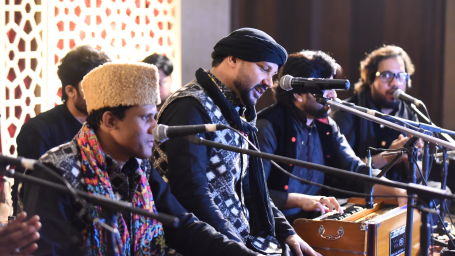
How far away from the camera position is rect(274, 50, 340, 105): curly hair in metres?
4.82

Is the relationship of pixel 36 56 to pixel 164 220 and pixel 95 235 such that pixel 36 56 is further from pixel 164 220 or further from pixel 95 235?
pixel 164 220

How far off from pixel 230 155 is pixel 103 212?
1.18 m

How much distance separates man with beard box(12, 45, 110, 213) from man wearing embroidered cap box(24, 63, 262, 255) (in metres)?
1.34

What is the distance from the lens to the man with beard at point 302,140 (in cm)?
455

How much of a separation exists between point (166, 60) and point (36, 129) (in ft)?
7.04

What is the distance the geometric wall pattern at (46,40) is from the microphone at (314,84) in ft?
7.71

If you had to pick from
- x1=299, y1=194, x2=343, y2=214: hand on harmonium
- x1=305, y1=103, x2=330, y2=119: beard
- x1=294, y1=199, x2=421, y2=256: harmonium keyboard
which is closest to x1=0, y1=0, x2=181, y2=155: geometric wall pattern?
x1=305, y1=103, x2=330, y2=119: beard

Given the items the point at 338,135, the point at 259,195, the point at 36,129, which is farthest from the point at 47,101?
the point at 259,195

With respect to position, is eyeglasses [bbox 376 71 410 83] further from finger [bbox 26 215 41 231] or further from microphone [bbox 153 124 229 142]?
finger [bbox 26 215 41 231]

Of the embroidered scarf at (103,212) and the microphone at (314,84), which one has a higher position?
the microphone at (314,84)

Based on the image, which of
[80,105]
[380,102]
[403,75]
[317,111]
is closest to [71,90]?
[80,105]

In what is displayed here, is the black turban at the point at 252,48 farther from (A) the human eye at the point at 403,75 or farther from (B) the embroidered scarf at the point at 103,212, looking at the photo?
(A) the human eye at the point at 403,75

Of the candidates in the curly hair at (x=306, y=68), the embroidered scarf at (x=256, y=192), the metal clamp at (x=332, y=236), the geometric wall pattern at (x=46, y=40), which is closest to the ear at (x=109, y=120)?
the embroidered scarf at (x=256, y=192)

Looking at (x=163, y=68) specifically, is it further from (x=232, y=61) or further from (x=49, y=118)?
(x=232, y=61)
